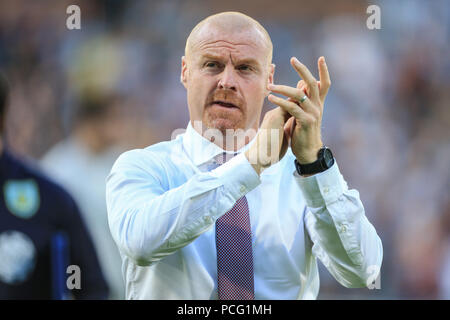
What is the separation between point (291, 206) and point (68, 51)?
429 centimetres

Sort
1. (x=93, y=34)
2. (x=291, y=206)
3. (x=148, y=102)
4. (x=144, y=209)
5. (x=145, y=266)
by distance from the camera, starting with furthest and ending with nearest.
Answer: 1. (x=93, y=34)
2. (x=148, y=102)
3. (x=291, y=206)
4. (x=145, y=266)
5. (x=144, y=209)

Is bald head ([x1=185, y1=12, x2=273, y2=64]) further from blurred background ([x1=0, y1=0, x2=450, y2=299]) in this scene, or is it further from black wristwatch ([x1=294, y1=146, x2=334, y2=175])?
blurred background ([x1=0, y1=0, x2=450, y2=299])

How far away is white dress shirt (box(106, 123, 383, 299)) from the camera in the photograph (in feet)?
5.75

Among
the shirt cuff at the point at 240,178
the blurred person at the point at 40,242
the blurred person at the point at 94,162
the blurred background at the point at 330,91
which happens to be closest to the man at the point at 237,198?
the shirt cuff at the point at 240,178

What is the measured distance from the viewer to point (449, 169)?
5570mm

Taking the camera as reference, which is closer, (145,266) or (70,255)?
(145,266)

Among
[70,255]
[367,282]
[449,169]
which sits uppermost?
[449,169]

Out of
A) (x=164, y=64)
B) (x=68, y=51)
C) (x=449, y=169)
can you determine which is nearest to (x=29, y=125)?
(x=68, y=51)

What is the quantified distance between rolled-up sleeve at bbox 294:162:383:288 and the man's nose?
39 cm

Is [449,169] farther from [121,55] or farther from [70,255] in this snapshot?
[70,255]

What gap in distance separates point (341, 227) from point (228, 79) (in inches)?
23.5

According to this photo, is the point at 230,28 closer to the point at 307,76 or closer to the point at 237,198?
the point at 307,76

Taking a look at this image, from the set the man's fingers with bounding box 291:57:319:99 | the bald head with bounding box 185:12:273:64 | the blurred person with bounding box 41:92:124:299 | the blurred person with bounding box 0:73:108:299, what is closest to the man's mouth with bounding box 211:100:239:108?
the bald head with bounding box 185:12:273:64

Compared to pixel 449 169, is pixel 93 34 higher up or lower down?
higher up
